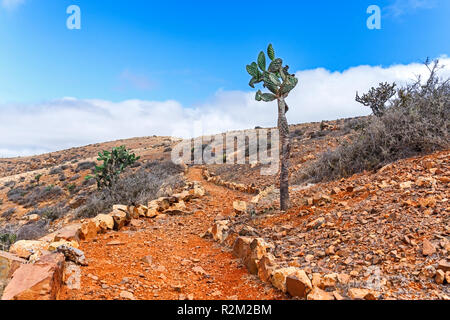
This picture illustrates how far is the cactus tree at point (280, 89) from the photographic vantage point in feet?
20.0

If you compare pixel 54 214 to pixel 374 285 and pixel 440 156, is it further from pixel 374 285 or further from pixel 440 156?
pixel 440 156

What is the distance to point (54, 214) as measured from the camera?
11.2 metres

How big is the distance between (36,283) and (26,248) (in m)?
1.82

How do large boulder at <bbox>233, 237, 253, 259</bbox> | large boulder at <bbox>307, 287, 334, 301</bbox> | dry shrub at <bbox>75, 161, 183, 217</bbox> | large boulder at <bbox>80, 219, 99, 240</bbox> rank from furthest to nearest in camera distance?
dry shrub at <bbox>75, 161, 183, 217</bbox> → large boulder at <bbox>80, 219, 99, 240</bbox> → large boulder at <bbox>233, 237, 253, 259</bbox> → large boulder at <bbox>307, 287, 334, 301</bbox>

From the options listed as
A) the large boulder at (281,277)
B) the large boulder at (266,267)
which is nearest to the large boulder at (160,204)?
the large boulder at (266,267)

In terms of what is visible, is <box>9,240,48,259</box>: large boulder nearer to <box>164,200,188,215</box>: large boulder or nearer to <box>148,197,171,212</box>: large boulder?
<box>148,197,171,212</box>: large boulder

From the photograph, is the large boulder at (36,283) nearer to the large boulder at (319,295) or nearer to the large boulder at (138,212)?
the large boulder at (319,295)

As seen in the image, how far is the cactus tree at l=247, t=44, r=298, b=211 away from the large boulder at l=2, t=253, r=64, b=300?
14.9 feet

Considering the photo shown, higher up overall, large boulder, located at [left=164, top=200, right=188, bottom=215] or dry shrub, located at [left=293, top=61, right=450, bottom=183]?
dry shrub, located at [left=293, top=61, right=450, bottom=183]

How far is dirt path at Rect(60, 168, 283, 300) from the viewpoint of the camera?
3084 mm

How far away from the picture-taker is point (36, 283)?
2.56m

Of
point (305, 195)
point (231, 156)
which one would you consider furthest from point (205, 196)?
point (231, 156)
